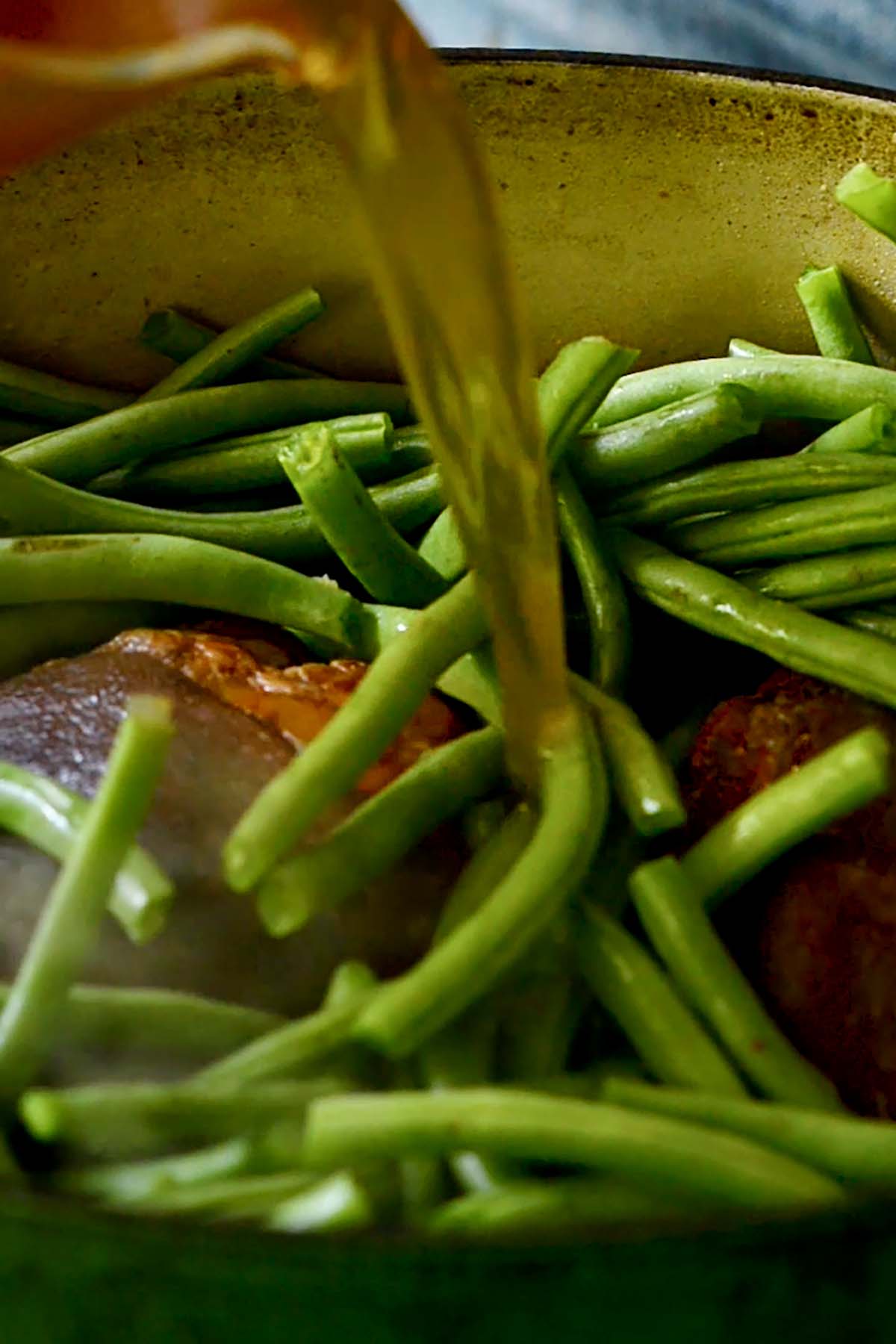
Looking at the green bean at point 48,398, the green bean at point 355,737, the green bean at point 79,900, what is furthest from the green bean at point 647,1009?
the green bean at point 48,398

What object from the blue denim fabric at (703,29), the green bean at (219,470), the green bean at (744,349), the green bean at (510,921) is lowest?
the green bean at (510,921)

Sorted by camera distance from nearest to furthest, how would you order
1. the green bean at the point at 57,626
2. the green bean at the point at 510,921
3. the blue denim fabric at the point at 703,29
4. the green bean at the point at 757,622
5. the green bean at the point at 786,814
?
1. the green bean at the point at 510,921
2. the green bean at the point at 786,814
3. the green bean at the point at 757,622
4. the green bean at the point at 57,626
5. the blue denim fabric at the point at 703,29

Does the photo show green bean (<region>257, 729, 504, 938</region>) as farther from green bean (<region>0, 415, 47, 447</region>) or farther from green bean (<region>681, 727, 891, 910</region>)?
green bean (<region>0, 415, 47, 447</region>)

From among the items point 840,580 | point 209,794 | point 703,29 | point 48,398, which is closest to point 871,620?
point 840,580

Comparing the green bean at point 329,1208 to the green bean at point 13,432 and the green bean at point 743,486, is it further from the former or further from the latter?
the green bean at point 13,432

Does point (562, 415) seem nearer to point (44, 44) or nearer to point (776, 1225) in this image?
point (44, 44)

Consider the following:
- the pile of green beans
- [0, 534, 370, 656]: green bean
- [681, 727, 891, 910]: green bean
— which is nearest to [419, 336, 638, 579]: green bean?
the pile of green beans
